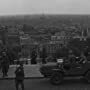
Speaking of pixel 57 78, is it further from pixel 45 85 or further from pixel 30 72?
pixel 30 72

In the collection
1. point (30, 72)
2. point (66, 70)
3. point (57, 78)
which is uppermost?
point (66, 70)

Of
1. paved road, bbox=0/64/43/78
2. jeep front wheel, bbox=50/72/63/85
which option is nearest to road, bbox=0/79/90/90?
jeep front wheel, bbox=50/72/63/85

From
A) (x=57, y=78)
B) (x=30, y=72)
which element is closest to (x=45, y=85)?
(x=57, y=78)

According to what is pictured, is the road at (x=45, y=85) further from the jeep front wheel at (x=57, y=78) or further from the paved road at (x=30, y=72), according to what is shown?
the paved road at (x=30, y=72)

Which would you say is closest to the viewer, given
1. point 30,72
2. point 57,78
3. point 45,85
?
point 57,78

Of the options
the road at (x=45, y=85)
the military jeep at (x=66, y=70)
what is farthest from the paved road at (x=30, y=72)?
the military jeep at (x=66, y=70)

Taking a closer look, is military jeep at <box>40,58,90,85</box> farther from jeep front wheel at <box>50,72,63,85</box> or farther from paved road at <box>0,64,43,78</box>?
paved road at <box>0,64,43,78</box>

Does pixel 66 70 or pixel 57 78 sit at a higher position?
pixel 66 70
